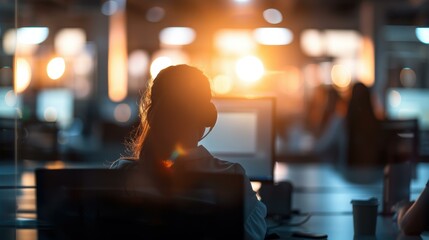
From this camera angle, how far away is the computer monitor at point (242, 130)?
3.00 metres

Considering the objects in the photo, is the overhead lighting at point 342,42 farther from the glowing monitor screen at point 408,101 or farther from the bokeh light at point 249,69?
the glowing monitor screen at point 408,101

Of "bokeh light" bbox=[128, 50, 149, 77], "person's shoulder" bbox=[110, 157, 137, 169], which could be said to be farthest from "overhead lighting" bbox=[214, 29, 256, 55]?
"person's shoulder" bbox=[110, 157, 137, 169]

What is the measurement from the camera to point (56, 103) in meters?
18.4

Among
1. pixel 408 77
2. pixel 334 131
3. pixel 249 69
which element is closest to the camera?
pixel 334 131

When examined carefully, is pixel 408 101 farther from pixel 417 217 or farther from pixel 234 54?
pixel 417 217

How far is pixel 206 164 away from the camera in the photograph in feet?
5.89

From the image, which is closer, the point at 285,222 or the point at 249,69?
the point at 285,222

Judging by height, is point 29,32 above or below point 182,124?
above

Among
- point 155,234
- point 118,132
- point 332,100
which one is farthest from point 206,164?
point 118,132

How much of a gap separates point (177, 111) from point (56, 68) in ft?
55.6

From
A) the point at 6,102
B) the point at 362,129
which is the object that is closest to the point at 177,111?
the point at 6,102

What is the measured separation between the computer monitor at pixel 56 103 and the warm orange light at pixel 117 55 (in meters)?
1.10

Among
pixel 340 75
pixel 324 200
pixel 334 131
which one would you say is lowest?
pixel 324 200

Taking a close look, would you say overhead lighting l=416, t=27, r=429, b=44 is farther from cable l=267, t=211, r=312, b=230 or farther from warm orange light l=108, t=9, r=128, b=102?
warm orange light l=108, t=9, r=128, b=102
